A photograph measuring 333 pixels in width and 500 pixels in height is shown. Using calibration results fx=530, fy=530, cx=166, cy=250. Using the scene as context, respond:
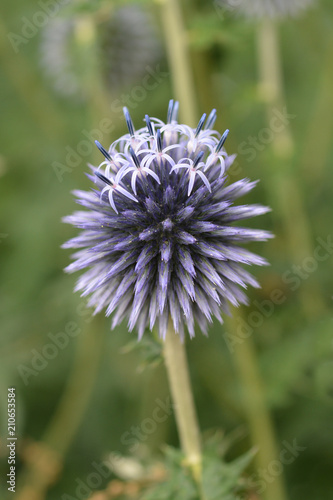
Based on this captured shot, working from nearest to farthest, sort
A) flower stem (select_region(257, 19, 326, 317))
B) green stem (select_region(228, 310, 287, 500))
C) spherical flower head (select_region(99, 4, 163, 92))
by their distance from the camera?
green stem (select_region(228, 310, 287, 500)) → flower stem (select_region(257, 19, 326, 317)) → spherical flower head (select_region(99, 4, 163, 92))

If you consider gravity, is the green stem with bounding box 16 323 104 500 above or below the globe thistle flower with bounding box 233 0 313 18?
below

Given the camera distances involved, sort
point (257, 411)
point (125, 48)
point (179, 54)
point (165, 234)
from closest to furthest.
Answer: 1. point (165, 234)
2. point (179, 54)
3. point (257, 411)
4. point (125, 48)

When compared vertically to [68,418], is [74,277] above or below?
above

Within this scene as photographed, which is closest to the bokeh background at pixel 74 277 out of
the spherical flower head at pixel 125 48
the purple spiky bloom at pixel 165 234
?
the spherical flower head at pixel 125 48

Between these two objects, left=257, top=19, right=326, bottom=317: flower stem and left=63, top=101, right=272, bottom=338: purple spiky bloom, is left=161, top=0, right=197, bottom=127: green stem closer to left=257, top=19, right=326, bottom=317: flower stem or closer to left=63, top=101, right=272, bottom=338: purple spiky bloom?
left=257, top=19, right=326, bottom=317: flower stem

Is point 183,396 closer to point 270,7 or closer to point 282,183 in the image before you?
point 282,183

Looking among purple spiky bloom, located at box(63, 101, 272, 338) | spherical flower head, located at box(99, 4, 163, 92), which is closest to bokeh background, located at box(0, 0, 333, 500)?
spherical flower head, located at box(99, 4, 163, 92)

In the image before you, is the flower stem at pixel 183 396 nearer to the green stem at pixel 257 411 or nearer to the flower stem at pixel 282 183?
the green stem at pixel 257 411

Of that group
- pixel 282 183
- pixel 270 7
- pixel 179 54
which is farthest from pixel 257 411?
pixel 270 7
